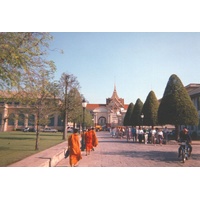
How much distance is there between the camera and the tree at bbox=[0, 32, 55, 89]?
305 inches

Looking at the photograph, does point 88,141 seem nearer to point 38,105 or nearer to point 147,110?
point 38,105

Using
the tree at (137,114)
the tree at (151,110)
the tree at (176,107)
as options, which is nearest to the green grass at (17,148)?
the tree at (176,107)

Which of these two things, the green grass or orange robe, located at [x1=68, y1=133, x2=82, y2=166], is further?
the green grass

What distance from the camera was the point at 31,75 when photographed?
32.1 feet

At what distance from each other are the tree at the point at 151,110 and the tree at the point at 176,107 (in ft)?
16.9

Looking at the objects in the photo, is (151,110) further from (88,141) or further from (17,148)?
(17,148)

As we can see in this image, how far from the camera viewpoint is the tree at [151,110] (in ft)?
92.7

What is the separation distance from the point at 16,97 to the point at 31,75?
4.93 feet

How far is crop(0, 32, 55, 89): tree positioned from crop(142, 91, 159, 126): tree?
20043mm

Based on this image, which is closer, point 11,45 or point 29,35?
point 11,45

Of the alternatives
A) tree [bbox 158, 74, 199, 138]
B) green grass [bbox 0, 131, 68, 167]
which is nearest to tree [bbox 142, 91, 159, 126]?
tree [bbox 158, 74, 199, 138]

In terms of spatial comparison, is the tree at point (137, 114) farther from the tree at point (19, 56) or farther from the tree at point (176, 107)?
the tree at point (19, 56)

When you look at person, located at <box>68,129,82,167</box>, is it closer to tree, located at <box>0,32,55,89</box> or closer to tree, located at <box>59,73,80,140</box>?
tree, located at <box>0,32,55,89</box>
